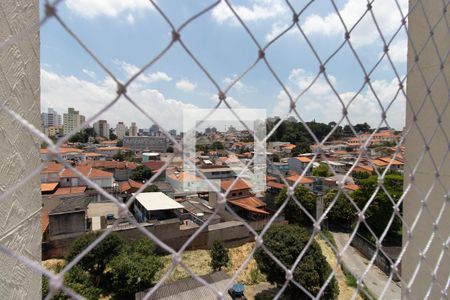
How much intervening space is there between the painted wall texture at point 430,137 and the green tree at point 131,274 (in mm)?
3502

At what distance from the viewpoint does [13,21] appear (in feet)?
1.14

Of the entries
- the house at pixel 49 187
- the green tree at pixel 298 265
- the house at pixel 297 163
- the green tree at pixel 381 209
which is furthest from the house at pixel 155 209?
the house at pixel 297 163

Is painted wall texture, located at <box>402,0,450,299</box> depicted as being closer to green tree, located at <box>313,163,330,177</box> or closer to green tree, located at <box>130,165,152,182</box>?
green tree, located at <box>313,163,330,177</box>

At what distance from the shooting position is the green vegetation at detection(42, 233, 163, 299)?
335 cm

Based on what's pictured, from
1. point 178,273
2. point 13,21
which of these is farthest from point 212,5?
point 178,273

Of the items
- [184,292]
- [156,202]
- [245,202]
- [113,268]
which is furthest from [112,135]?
[184,292]

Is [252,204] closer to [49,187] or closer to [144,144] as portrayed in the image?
[49,187]

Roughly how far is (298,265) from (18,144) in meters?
3.59

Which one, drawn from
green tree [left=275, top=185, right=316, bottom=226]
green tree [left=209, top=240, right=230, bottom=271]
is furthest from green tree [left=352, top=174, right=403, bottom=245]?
green tree [left=209, top=240, right=230, bottom=271]

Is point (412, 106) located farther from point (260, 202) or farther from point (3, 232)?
point (260, 202)

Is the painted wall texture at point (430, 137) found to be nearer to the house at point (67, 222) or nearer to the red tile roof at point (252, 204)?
the house at point (67, 222)

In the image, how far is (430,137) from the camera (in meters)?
0.56

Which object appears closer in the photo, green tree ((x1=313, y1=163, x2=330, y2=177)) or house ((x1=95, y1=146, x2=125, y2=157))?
green tree ((x1=313, y1=163, x2=330, y2=177))

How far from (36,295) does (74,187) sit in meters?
8.25
